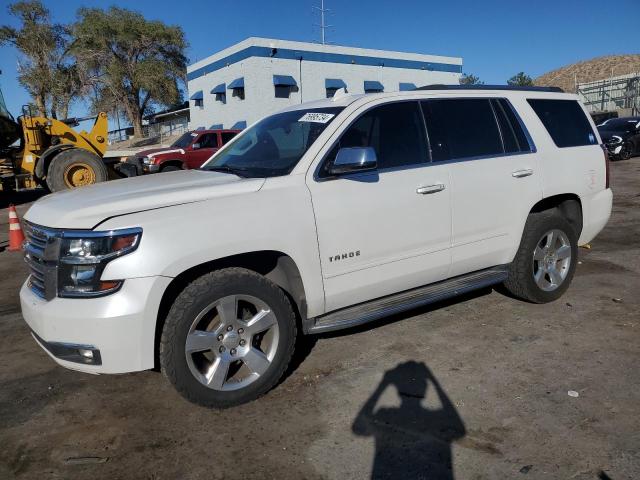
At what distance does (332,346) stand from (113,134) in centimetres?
5417

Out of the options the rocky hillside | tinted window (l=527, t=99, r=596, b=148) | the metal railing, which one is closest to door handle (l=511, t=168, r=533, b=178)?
tinted window (l=527, t=99, r=596, b=148)

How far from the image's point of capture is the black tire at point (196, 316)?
9.53 ft

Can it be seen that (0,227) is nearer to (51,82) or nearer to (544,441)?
(544,441)

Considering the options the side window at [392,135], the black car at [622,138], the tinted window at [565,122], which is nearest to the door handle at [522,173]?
the tinted window at [565,122]

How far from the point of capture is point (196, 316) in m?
2.95

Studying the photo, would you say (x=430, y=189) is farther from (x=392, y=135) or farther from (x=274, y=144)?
(x=274, y=144)

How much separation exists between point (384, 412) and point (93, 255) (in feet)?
6.19

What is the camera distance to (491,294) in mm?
5117

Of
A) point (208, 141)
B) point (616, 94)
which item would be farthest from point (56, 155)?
point (616, 94)

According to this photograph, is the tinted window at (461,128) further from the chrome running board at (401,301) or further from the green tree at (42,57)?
the green tree at (42,57)

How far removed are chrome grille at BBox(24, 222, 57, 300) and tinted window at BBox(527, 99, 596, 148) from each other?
408 centimetres

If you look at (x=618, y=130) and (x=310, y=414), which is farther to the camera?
(x=618, y=130)

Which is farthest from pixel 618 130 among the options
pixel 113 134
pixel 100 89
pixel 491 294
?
pixel 113 134

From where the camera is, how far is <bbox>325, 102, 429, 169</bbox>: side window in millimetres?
3672
